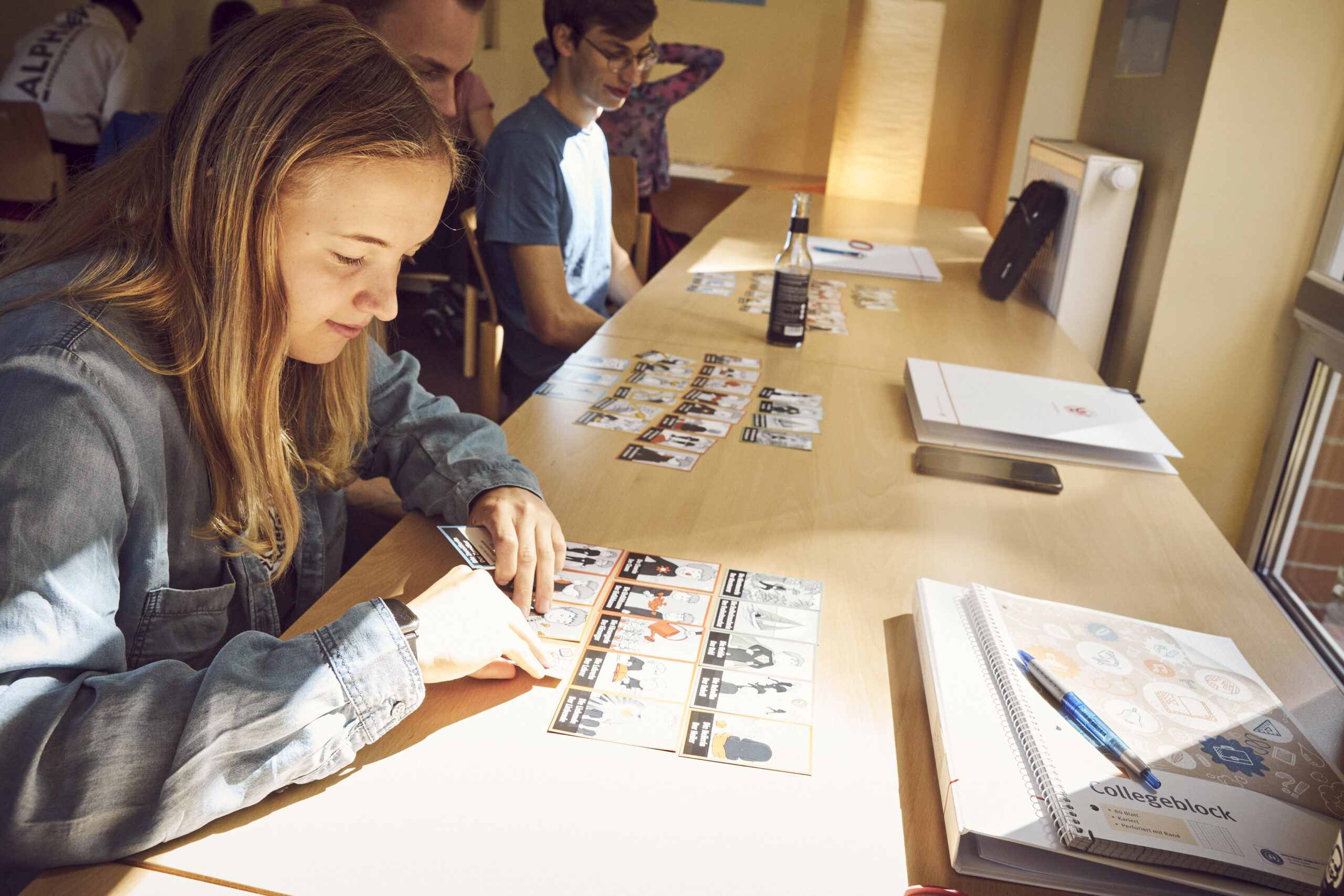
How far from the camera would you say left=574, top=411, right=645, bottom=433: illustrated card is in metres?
1.35

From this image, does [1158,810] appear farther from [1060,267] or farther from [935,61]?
[935,61]

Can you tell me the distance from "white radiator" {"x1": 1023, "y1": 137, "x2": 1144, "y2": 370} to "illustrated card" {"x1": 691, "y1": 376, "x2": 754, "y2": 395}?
1.13m

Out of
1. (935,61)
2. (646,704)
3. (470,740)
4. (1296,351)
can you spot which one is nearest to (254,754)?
(470,740)

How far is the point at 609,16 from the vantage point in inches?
83.4

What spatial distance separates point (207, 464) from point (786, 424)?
0.85 meters

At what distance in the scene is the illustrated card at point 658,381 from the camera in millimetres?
1529

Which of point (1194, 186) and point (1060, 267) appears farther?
point (1060, 267)

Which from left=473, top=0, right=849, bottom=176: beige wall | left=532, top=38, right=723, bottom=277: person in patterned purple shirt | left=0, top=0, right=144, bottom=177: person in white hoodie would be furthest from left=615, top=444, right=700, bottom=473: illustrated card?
left=0, top=0, right=144, bottom=177: person in white hoodie

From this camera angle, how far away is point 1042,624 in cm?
88

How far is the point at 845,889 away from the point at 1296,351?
216 centimetres

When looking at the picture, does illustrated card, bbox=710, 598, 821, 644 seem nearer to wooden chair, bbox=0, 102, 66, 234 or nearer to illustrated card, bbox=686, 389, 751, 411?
illustrated card, bbox=686, 389, 751, 411

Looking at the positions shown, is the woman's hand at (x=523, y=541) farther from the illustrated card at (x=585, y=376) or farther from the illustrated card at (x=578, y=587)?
the illustrated card at (x=585, y=376)

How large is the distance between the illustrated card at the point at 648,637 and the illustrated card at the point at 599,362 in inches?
30.1

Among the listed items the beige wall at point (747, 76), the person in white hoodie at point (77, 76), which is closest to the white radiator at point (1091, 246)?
the beige wall at point (747, 76)
